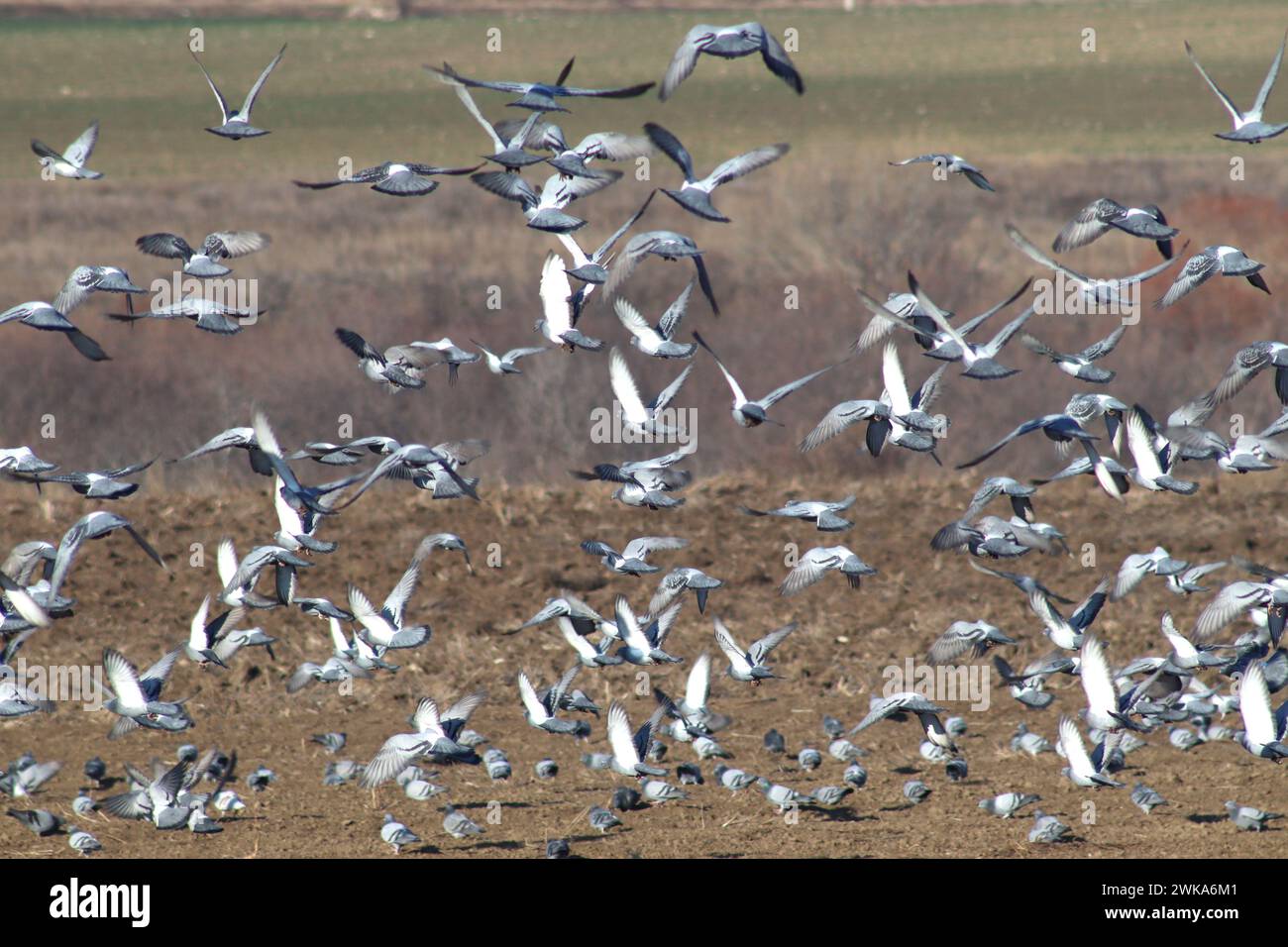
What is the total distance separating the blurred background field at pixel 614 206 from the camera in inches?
1076

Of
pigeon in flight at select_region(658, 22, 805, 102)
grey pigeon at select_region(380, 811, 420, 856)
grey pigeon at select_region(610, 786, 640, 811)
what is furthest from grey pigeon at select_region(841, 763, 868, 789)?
pigeon in flight at select_region(658, 22, 805, 102)

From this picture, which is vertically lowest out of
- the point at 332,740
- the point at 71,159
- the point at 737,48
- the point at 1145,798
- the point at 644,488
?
the point at 1145,798

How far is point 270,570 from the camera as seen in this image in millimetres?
18688

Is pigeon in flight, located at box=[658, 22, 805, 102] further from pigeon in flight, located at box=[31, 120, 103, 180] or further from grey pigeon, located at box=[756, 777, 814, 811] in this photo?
grey pigeon, located at box=[756, 777, 814, 811]

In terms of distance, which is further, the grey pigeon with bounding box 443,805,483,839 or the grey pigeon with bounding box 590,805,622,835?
the grey pigeon with bounding box 590,805,622,835

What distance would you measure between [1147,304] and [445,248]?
632 inches

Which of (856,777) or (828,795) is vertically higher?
(856,777)

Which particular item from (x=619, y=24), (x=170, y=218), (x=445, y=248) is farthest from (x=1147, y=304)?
(x=619, y=24)

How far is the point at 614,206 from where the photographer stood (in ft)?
156

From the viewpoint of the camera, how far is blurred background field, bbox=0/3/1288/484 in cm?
2733

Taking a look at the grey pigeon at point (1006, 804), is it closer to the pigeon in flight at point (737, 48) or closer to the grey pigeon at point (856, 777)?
the grey pigeon at point (856, 777)

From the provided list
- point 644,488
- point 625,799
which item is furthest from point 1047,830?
point 644,488

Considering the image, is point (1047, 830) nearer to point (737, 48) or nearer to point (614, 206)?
point (737, 48)

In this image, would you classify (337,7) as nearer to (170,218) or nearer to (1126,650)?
(170,218)
